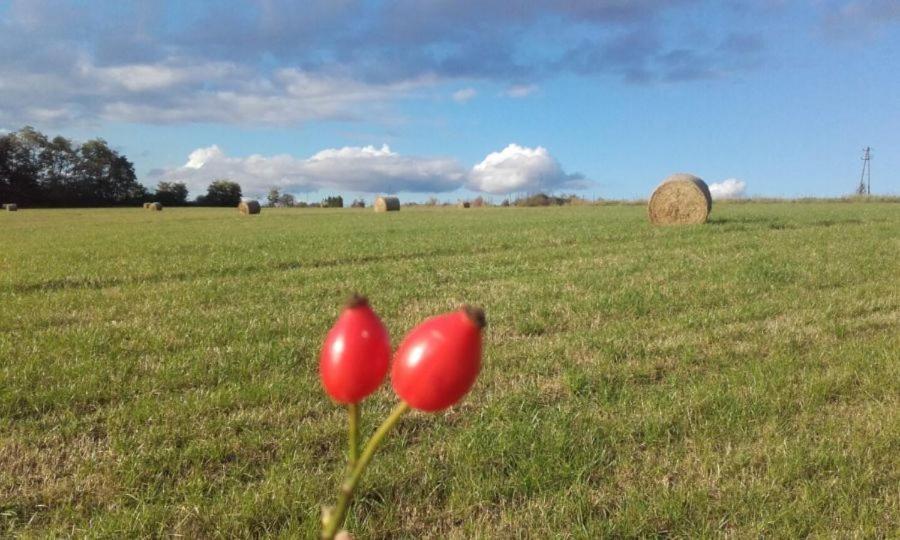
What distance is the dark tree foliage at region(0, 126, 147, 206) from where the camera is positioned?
77.1 metres

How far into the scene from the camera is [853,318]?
7.91 metres

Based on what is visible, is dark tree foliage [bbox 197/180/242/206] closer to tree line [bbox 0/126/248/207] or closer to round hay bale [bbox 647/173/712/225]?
tree line [bbox 0/126/248/207]

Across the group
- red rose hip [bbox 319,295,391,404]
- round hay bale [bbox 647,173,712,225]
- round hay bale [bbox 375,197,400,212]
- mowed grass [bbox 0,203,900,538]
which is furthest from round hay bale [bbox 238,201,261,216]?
red rose hip [bbox 319,295,391,404]

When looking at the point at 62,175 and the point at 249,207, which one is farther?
the point at 62,175

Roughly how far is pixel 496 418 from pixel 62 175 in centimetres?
8999

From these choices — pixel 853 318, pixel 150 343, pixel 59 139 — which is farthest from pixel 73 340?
pixel 59 139

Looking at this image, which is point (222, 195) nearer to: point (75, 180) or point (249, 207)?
point (75, 180)

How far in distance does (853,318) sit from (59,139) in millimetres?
92256

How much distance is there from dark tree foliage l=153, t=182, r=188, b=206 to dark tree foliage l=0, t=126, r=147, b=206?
5.99 ft

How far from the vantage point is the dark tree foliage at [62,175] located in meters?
77.1

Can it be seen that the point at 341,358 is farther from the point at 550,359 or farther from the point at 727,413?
the point at 550,359

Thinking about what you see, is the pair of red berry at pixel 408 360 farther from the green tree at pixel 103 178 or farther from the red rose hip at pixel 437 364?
the green tree at pixel 103 178

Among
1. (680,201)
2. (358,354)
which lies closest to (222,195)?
(680,201)

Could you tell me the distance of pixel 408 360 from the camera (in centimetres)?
79
